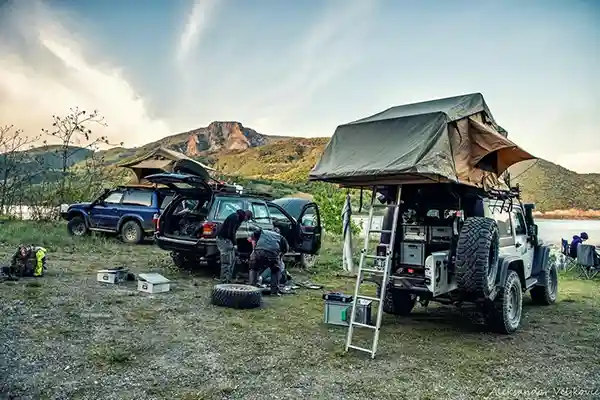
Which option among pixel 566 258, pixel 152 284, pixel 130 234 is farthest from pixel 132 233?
pixel 566 258

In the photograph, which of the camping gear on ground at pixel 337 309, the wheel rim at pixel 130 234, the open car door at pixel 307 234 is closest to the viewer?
the camping gear on ground at pixel 337 309

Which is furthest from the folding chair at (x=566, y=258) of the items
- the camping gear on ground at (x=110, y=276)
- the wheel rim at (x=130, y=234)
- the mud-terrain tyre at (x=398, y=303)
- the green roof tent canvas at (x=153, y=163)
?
the wheel rim at (x=130, y=234)

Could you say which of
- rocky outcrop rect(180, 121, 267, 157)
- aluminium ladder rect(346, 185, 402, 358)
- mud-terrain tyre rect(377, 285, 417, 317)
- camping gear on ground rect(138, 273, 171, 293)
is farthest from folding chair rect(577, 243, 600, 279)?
rocky outcrop rect(180, 121, 267, 157)

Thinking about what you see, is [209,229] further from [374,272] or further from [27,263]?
[374,272]

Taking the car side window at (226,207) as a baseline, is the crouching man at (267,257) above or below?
below

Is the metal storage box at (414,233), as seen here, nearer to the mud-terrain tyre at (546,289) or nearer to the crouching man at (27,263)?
the mud-terrain tyre at (546,289)

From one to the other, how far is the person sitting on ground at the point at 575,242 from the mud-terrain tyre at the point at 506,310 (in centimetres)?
868

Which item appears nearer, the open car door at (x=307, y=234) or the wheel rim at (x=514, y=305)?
the wheel rim at (x=514, y=305)

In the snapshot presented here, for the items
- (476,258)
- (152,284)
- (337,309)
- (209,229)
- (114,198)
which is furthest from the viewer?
(114,198)

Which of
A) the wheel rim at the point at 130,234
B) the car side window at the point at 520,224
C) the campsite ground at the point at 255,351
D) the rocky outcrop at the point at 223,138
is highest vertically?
the rocky outcrop at the point at 223,138

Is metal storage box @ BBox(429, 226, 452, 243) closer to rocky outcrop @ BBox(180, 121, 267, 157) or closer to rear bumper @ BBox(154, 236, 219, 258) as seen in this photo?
rear bumper @ BBox(154, 236, 219, 258)

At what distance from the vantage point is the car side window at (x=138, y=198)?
14.1 m

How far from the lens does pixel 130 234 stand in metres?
14.1

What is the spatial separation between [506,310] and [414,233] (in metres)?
1.44
